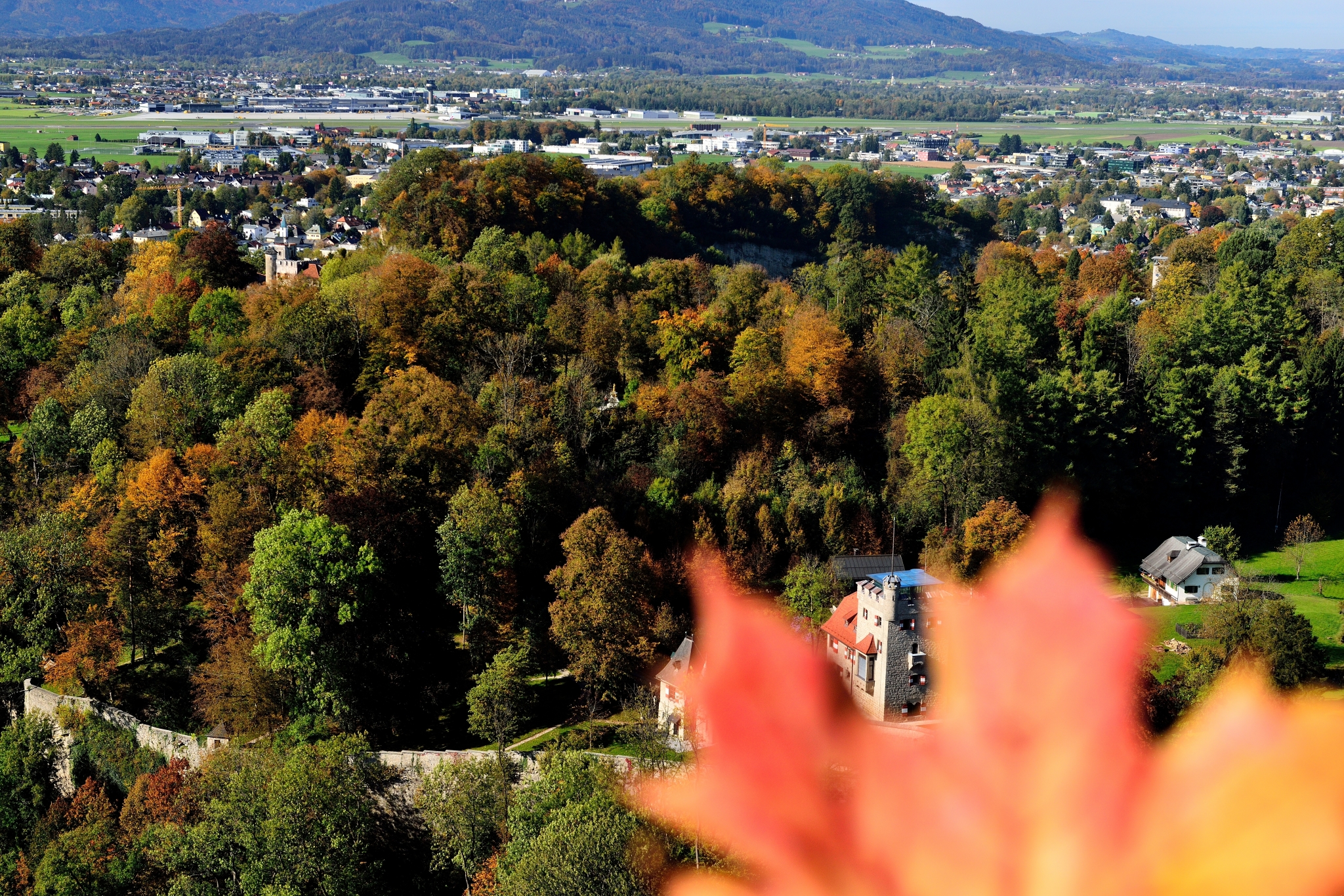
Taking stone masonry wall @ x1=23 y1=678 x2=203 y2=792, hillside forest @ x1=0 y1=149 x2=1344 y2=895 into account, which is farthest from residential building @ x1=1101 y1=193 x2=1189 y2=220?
stone masonry wall @ x1=23 y1=678 x2=203 y2=792

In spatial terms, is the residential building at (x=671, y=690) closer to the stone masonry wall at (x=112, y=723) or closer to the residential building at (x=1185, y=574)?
the stone masonry wall at (x=112, y=723)

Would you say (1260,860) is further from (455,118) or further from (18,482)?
(455,118)

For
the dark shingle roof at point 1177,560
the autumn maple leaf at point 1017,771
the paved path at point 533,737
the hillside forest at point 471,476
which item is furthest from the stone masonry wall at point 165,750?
the autumn maple leaf at point 1017,771

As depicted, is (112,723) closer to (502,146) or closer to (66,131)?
(502,146)

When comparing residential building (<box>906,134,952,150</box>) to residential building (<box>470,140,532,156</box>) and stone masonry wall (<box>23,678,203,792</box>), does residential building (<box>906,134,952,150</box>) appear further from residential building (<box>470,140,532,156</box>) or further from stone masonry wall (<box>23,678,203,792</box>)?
stone masonry wall (<box>23,678,203,792</box>)

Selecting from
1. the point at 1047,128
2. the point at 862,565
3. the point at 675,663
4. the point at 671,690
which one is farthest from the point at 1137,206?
the point at 1047,128

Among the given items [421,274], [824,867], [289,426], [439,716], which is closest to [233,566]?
[289,426]
